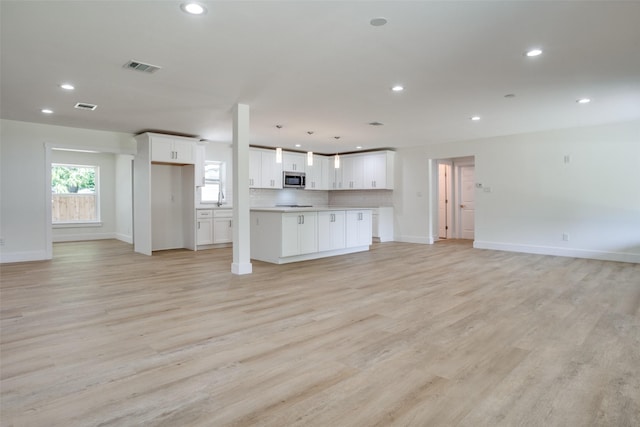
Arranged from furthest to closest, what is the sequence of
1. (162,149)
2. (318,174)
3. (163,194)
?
(318,174) < (163,194) < (162,149)

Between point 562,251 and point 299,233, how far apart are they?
498 cm

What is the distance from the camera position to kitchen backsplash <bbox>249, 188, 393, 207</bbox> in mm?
9625

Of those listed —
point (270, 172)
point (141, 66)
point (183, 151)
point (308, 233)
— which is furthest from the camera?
point (270, 172)

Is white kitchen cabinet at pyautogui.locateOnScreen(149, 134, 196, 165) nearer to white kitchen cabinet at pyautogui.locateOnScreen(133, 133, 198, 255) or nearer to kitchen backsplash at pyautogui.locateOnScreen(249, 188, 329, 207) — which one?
white kitchen cabinet at pyautogui.locateOnScreen(133, 133, 198, 255)

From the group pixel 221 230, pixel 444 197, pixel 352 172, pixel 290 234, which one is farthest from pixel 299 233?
pixel 444 197

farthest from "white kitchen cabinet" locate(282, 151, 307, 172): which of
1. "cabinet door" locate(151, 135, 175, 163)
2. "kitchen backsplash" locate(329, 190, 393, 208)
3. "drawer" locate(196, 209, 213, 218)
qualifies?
"cabinet door" locate(151, 135, 175, 163)

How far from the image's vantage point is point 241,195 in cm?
508

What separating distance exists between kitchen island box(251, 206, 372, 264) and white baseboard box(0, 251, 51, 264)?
375 centimetres

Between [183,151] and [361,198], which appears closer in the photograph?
[183,151]

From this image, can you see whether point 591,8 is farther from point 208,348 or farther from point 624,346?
point 208,348

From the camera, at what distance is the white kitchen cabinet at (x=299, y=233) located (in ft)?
19.5

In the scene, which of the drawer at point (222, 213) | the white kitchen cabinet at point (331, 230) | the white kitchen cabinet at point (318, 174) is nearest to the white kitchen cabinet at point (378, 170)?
the white kitchen cabinet at point (318, 174)

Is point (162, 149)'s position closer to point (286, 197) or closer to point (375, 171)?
point (286, 197)

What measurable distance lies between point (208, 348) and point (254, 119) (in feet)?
14.1
